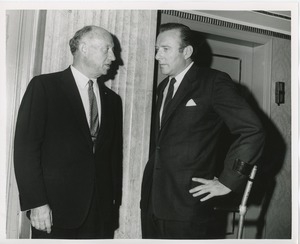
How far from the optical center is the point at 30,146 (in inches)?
38.9

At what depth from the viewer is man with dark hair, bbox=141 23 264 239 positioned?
106cm

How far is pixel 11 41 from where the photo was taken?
42.3 inches

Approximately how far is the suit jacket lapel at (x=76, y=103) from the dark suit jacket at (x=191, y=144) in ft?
0.89

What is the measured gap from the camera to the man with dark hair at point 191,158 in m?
1.06

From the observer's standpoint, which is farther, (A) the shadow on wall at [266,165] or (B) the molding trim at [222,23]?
(A) the shadow on wall at [266,165]

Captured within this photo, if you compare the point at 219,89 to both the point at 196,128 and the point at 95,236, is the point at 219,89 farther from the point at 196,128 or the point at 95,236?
the point at 95,236

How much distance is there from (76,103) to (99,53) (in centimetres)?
20

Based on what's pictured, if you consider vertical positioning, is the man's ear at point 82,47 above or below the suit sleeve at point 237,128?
above

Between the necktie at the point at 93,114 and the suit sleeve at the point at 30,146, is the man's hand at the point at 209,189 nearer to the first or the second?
the necktie at the point at 93,114

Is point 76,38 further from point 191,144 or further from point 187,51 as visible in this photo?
point 191,144

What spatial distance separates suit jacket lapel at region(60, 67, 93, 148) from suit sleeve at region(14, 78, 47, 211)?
0.25ft

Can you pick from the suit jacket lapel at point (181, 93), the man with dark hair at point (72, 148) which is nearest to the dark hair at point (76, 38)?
the man with dark hair at point (72, 148)
